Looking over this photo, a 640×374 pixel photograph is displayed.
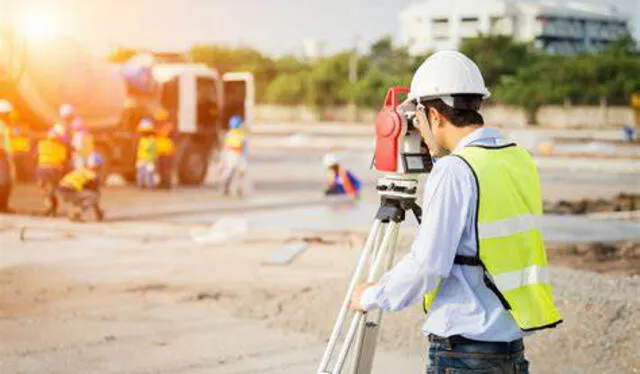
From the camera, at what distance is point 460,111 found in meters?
3.26

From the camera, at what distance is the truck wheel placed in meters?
22.8

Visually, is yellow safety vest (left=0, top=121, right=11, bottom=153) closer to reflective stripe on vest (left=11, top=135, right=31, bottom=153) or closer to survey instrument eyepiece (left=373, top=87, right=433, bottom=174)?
reflective stripe on vest (left=11, top=135, right=31, bottom=153)

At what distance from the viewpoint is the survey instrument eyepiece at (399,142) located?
3451 millimetres

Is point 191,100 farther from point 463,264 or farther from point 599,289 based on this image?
point 463,264

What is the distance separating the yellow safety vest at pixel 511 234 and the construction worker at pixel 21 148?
15631mm

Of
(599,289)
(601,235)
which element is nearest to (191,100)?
(601,235)

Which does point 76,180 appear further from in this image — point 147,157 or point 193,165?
point 193,165

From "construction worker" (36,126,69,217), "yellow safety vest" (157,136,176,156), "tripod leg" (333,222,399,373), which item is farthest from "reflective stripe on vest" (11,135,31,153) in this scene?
"tripod leg" (333,222,399,373)

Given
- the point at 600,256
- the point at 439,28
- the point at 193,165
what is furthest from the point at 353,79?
the point at 600,256

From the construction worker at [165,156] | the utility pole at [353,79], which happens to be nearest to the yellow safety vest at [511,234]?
the construction worker at [165,156]

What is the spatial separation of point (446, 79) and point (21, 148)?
651 inches

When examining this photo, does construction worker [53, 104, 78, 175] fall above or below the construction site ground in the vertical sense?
above

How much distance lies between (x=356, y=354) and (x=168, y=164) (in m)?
17.9

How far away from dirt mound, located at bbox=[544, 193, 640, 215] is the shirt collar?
13485 millimetres
